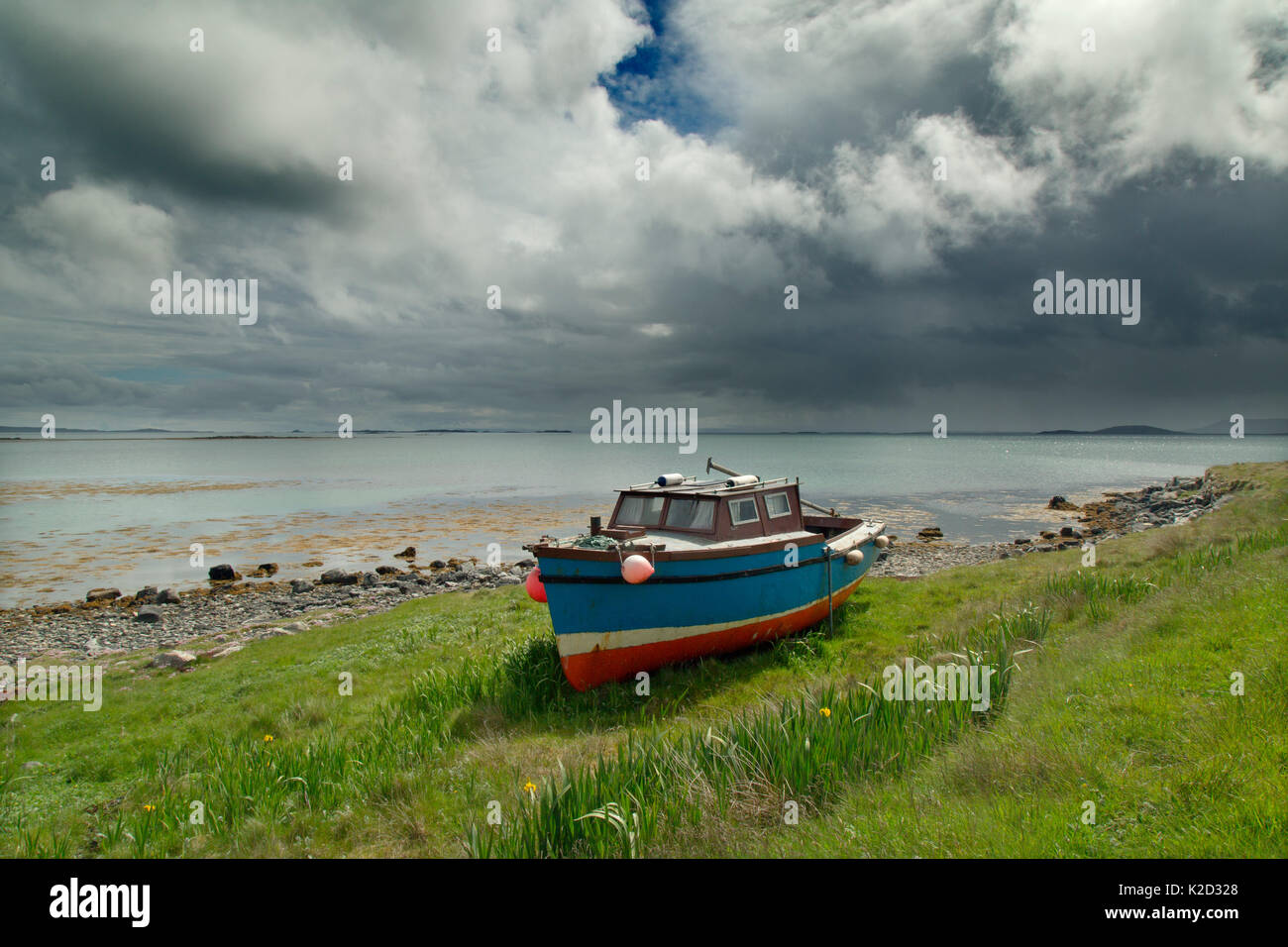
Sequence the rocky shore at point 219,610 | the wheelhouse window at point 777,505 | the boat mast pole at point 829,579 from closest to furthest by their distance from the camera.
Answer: the boat mast pole at point 829,579, the wheelhouse window at point 777,505, the rocky shore at point 219,610

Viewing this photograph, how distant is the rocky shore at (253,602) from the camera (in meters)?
19.1

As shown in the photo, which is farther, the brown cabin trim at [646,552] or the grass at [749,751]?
the brown cabin trim at [646,552]

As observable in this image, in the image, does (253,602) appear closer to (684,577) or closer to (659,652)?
(659,652)

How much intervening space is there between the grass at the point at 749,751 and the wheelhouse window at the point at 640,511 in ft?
9.58

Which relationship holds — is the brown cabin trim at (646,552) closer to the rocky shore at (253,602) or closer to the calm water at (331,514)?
the rocky shore at (253,602)

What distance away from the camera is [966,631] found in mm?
10531

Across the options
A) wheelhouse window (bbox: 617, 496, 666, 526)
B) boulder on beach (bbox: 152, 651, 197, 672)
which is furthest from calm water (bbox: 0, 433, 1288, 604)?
wheelhouse window (bbox: 617, 496, 666, 526)

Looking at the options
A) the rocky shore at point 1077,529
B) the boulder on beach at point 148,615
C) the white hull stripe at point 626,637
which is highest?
the white hull stripe at point 626,637

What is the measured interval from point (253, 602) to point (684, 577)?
69.5 feet

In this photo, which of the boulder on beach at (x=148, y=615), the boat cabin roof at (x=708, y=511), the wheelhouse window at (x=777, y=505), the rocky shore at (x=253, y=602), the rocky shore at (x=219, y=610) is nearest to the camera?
the boat cabin roof at (x=708, y=511)

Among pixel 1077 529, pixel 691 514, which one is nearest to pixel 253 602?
pixel 691 514

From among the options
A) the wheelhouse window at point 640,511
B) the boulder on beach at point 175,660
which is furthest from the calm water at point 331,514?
the wheelhouse window at point 640,511

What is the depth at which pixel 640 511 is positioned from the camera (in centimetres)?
1298
